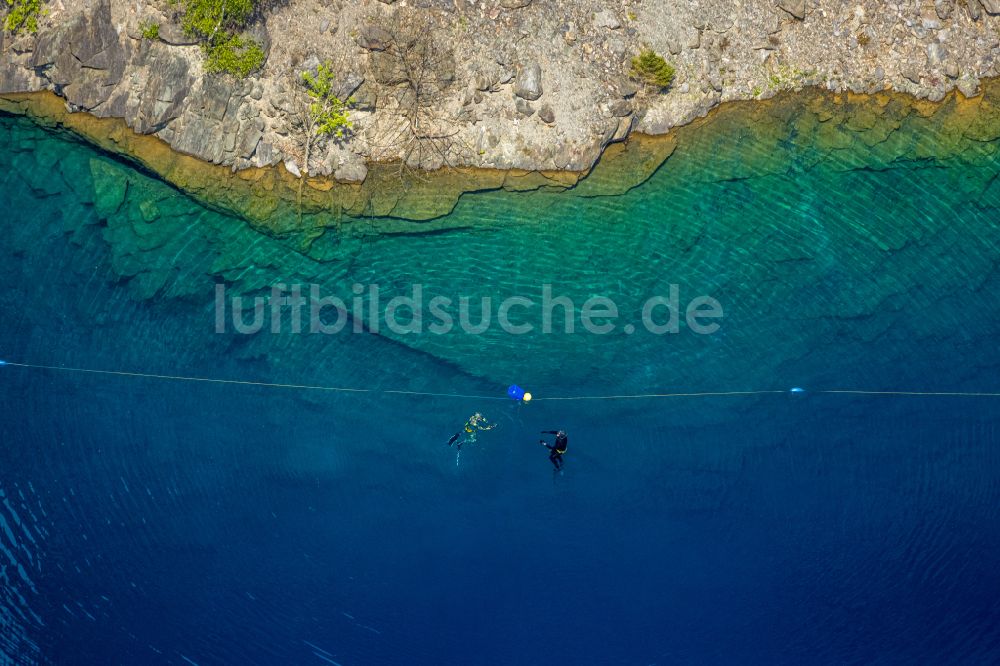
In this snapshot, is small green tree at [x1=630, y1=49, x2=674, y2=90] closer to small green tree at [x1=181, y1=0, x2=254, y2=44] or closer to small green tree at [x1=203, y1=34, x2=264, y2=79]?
small green tree at [x1=203, y1=34, x2=264, y2=79]

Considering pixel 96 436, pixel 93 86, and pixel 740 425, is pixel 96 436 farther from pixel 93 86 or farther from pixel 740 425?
pixel 740 425

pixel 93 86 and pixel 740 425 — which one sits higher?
pixel 93 86

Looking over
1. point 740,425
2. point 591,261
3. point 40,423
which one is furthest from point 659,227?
point 40,423

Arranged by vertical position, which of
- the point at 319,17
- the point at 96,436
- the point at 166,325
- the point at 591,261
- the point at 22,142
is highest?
the point at 319,17

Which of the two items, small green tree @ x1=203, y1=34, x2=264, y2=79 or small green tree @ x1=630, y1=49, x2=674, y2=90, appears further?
small green tree @ x1=630, y1=49, x2=674, y2=90

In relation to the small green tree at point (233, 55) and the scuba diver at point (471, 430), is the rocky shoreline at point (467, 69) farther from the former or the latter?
the scuba diver at point (471, 430)

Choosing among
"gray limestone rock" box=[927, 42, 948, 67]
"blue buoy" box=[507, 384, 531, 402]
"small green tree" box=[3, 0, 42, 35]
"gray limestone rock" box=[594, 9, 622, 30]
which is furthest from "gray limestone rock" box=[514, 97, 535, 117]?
"small green tree" box=[3, 0, 42, 35]
